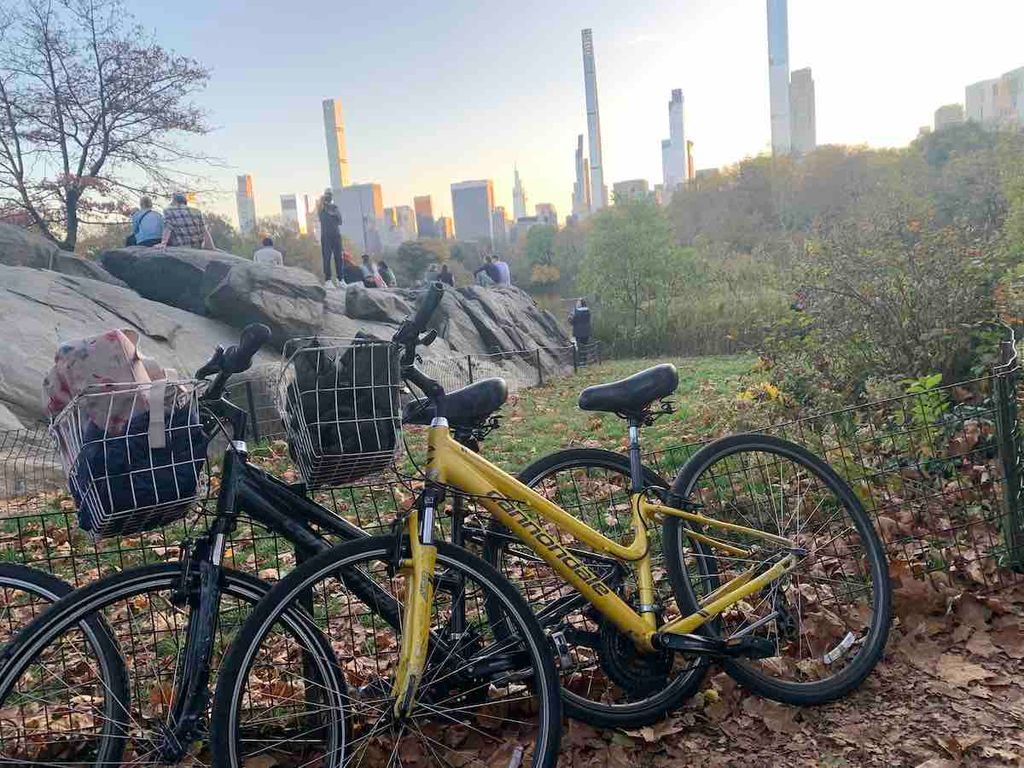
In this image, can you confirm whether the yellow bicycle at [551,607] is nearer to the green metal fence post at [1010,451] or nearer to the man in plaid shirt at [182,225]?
the green metal fence post at [1010,451]

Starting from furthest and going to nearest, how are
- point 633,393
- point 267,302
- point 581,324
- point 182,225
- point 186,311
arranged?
point 581,324 < point 182,225 < point 186,311 < point 267,302 < point 633,393

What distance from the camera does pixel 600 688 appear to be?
284cm

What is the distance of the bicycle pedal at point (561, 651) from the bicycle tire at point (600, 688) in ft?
0.36

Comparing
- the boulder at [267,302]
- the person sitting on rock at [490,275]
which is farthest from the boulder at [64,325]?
the person sitting on rock at [490,275]

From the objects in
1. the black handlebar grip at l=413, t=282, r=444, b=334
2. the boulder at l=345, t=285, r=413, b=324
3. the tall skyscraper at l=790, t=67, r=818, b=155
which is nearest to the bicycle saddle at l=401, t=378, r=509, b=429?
the black handlebar grip at l=413, t=282, r=444, b=334

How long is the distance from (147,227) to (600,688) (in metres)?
15.4

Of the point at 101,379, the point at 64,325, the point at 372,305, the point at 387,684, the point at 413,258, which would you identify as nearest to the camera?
the point at 101,379

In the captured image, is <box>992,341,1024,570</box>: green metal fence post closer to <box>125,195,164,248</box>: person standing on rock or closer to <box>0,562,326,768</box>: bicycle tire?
<box>0,562,326,768</box>: bicycle tire

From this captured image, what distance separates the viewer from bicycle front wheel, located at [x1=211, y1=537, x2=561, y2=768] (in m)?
2.11

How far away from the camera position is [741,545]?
116 inches

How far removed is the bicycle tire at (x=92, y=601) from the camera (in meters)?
2.00

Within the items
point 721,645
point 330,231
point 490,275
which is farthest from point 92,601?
point 490,275

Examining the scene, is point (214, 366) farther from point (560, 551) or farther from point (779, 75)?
point (779, 75)

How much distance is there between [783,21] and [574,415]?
8815 cm
